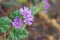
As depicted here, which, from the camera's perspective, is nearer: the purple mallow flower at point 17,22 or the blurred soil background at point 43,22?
the purple mallow flower at point 17,22

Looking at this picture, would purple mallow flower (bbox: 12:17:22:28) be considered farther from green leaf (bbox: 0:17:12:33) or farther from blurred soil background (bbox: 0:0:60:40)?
blurred soil background (bbox: 0:0:60:40)

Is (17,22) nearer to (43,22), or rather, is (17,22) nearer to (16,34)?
(16,34)

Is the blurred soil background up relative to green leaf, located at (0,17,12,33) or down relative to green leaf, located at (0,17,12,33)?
up

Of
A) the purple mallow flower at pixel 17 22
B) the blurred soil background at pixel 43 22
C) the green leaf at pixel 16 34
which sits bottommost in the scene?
the green leaf at pixel 16 34

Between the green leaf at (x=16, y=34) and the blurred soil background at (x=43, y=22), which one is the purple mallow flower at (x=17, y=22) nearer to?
the green leaf at (x=16, y=34)

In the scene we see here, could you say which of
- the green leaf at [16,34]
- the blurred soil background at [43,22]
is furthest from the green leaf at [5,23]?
the blurred soil background at [43,22]

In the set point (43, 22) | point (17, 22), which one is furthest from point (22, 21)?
point (43, 22)

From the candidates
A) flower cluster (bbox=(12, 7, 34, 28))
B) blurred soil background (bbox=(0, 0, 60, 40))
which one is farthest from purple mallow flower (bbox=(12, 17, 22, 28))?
blurred soil background (bbox=(0, 0, 60, 40))

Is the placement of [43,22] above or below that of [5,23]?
above

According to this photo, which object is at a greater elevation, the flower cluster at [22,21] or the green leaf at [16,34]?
the flower cluster at [22,21]

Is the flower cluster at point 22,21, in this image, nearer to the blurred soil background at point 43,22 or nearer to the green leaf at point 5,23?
the green leaf at point 5,23

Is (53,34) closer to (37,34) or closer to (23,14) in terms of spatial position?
(37,34)
